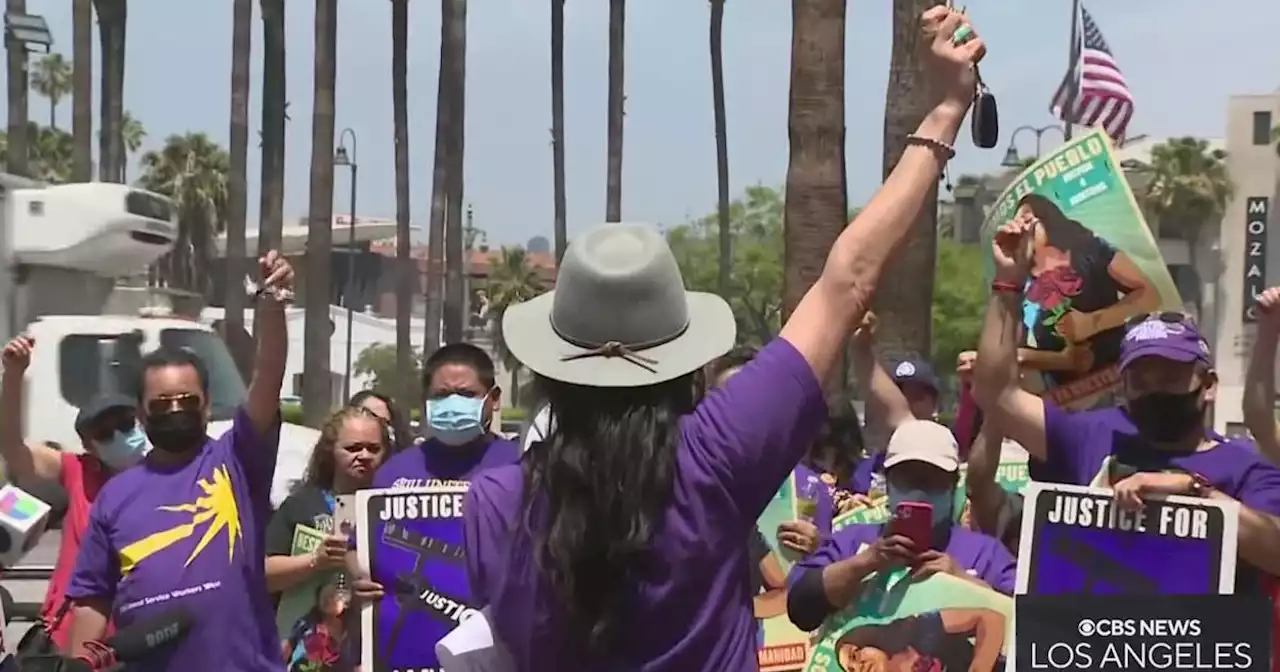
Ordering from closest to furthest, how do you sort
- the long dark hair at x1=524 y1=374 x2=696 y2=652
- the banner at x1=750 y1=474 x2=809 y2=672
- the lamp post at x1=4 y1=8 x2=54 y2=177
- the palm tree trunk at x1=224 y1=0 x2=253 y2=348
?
the long dark hair at x1=524 y1=374 x2=696 y2=652 → the banner at x1=750 y1=474 x2=809 y2=672 → the lamp post at x1=4 y1=8 x2=54 y2=177 → the palm tree trunk at x1=224 y1=0 x2=253 y2=348

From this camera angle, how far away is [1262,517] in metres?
4.34

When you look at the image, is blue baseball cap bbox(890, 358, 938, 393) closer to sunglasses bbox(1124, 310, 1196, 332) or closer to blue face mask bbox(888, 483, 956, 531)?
sunglasses bbox(1124, 310, 1196, 332)

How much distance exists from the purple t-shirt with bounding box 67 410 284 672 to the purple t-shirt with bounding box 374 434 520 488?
0.85 m

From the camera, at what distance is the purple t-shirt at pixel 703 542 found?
2.75 m

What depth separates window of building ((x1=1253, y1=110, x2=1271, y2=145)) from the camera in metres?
56.4

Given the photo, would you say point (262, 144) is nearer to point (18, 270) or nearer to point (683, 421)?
point (18, 270)

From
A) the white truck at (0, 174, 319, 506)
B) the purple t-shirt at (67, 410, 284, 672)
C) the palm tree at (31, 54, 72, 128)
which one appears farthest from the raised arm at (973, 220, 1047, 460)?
the palm tree at (31, 54, 72, 128)

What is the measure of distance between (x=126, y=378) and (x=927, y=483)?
31.2 ft

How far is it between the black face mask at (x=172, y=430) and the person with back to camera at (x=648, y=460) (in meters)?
2.20

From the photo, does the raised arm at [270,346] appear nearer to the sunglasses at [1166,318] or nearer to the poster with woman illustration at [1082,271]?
the poster with woman illustration at [1082,271]

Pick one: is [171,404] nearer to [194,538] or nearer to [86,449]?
[194,538]

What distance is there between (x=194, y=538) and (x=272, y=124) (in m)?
34.6

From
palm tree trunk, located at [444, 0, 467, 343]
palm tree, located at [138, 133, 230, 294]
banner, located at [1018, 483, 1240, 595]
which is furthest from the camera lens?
palm tree, located at [138, 133, 230, 294]

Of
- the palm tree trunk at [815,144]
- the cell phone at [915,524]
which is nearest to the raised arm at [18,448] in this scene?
the cell phone at [915,524]
